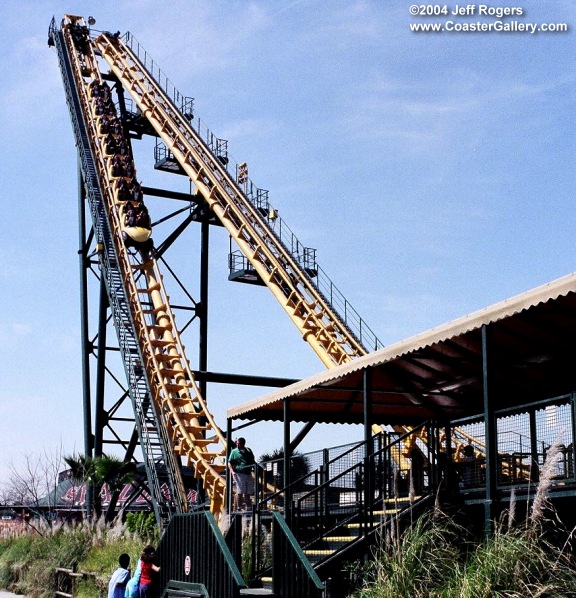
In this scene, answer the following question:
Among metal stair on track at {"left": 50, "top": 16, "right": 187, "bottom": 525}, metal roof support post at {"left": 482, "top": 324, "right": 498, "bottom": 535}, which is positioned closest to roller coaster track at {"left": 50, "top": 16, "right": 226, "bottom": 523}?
metal stair on track at {"left": 50, "top": 16, "right": 187, "bottom": 525}

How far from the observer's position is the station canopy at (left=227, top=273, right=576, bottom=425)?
1205 centimetres

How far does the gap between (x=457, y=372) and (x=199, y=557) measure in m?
4.92

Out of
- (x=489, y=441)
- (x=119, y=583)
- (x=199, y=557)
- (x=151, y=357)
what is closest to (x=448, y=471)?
(x=489, y=441)

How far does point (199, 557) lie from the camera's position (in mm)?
13570

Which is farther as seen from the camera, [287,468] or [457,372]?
[287,468]

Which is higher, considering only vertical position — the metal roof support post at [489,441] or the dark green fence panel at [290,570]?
the metal roof support post at [489,441]

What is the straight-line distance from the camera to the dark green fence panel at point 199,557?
41.2ft

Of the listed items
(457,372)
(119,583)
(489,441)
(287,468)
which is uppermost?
(457,372)

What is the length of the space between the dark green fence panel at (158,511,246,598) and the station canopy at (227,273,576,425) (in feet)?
9.48

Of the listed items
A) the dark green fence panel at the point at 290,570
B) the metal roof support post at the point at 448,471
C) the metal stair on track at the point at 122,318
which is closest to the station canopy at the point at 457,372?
the metal roof support post at the point at 448,471

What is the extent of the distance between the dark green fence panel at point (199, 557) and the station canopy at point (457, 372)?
289 cm

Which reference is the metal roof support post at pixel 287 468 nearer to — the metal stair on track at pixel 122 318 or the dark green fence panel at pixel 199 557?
the dark green fence panel at pixel 199 557

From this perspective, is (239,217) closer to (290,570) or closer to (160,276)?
(160,276)

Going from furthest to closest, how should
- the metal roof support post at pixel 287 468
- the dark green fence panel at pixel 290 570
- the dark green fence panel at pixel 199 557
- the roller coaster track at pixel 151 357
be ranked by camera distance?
the roller coaster track at pixel 151 357, the metal roof support post at pixel 287 468, the dark green fence panel at pixel 199 557, the dark green fence panel at pixel 290 570
